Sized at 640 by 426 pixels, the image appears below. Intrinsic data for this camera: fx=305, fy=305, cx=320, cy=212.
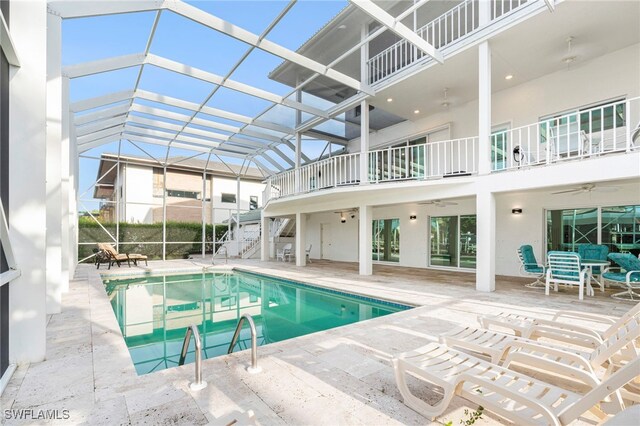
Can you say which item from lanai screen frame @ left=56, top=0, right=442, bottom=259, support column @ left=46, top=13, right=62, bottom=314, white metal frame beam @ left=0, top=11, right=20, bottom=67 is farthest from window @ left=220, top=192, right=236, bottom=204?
white metal frame beam @ left=0, top=11, right=20, bottom=67

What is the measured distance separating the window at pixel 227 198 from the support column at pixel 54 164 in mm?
16229

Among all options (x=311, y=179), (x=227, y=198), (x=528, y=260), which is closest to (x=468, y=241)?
(x=528, y=260)

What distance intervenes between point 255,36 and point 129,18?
2519mm

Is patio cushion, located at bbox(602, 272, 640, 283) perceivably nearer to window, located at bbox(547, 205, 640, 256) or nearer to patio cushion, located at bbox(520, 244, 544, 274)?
patio cushion, located at bbox(520, 244, 544, 274)

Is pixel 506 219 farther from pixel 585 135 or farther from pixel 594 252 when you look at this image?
pixel 585 135

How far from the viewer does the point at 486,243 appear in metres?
7.20

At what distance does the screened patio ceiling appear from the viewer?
6.32 metres

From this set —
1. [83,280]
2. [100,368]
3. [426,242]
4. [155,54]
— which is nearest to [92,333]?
[100,368]

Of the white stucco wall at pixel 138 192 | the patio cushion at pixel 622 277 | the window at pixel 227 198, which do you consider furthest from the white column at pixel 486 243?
the window at pixel 227 198

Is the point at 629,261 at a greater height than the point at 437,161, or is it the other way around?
the point at 437,161

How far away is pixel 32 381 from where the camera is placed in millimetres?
2881

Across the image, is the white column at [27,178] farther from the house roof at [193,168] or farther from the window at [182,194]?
the window at [182,194]

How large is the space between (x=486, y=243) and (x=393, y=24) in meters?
5.44

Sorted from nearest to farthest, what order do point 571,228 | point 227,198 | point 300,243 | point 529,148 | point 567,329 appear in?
point 567,329
point 529,148
point 571,228
point 300,243
point 227,198
